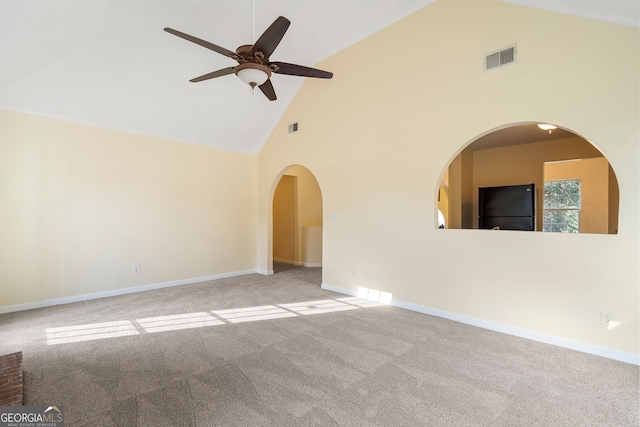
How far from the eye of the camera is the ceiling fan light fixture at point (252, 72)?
259 centimetres

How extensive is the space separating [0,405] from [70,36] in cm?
357

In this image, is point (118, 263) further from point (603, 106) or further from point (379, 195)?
point (603, 106)

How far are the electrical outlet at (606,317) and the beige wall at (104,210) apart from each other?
5.98 metres

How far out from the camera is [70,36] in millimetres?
3150

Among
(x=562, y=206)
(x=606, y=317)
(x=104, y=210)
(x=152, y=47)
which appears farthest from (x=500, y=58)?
(x=562, y=206)

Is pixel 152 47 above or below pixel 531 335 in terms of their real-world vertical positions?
above

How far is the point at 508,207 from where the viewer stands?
5.95m

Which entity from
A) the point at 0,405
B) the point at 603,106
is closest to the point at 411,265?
the point at 603,106

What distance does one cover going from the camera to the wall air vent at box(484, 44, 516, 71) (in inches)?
125

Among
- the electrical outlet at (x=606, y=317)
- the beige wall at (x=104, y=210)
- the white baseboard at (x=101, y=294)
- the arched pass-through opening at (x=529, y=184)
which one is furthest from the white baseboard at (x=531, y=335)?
the beige wall at (x=104, y=210)

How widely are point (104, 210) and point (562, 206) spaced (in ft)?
34.3

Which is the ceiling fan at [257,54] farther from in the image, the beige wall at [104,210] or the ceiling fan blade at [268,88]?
the beige wall at [104,210]

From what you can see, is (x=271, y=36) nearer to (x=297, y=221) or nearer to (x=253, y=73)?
(x=253, y=73)

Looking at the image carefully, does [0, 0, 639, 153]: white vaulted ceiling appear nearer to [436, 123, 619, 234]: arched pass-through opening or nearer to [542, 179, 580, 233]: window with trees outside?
[436, 123, 619, 234]: arched pass-through opening
